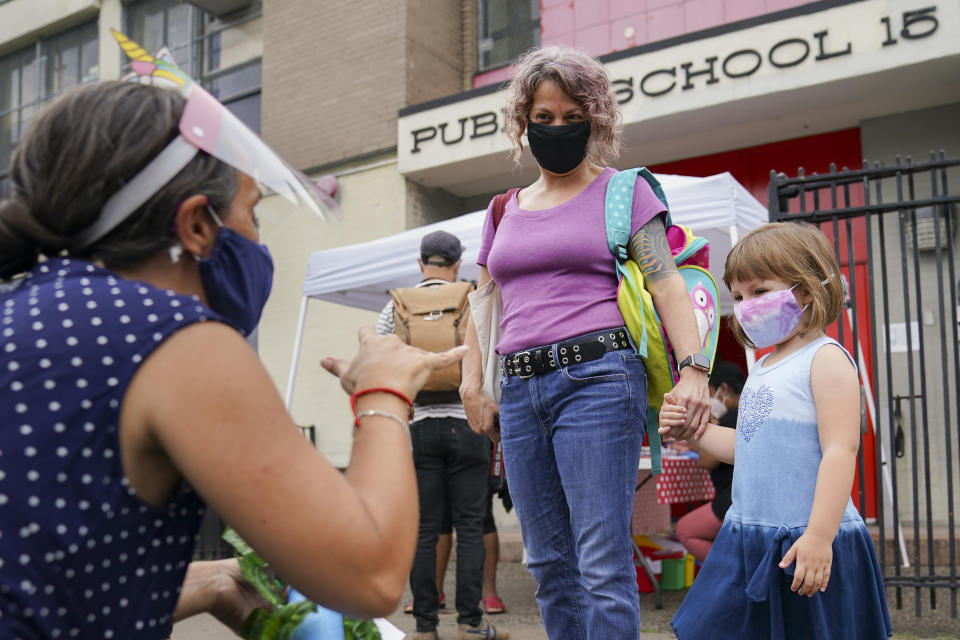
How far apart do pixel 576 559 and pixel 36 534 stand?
1.85 metres

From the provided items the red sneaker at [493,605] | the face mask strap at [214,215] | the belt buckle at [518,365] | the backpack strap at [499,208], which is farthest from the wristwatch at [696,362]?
the red sneaker at [493,605]

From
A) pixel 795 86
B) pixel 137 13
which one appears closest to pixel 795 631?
pixel 795 86

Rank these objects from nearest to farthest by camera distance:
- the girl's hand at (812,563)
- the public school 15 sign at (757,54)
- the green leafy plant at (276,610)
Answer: the green leafy plant at (276,610) < the girl's hand at (812,563) < the public school 15 sign at (757,54)

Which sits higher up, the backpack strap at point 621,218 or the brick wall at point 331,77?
the brick wall at point 331,77

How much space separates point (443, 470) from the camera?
4578mm

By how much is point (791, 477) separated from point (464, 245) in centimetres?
377

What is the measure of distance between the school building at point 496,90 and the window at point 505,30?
0.06ft

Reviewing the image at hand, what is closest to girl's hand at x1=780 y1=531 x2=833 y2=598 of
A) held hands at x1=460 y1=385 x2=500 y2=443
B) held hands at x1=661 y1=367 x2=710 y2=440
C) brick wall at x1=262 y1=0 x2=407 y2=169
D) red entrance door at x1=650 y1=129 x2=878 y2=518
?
held hands at x1=661 y1=367 x2=710 y2=440

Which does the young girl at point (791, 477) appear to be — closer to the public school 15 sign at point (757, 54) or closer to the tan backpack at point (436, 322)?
the tan backpack at point (436, 322)

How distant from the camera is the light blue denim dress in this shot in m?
2.41

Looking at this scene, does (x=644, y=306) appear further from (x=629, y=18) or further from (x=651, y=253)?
(x=629, y=18)

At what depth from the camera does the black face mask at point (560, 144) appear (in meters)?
2.80

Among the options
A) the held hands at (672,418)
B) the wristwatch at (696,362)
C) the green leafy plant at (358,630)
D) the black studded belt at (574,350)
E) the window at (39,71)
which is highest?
the window at (39,71)

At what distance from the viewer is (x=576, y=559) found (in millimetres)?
2676
